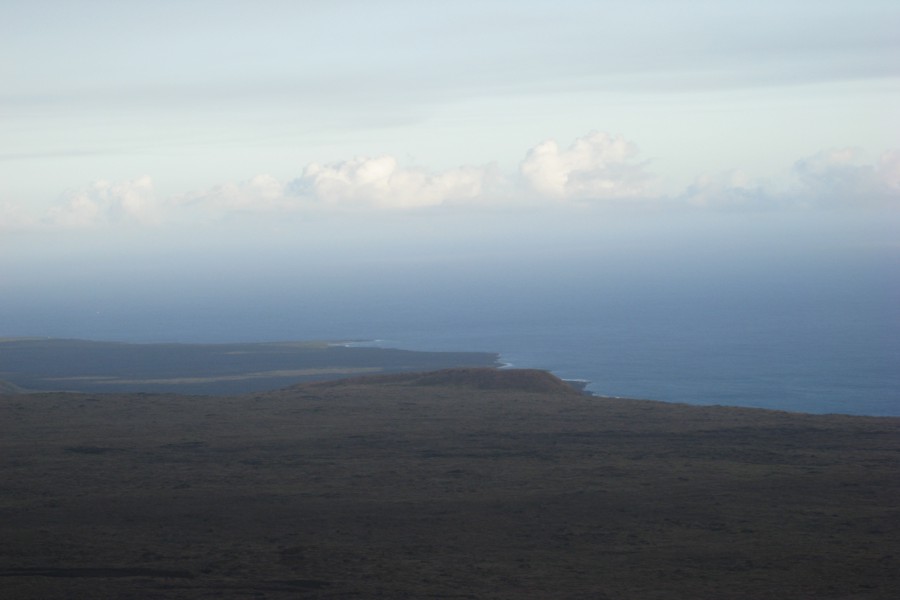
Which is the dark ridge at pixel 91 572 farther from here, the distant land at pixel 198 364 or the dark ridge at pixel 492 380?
the distant land at pixel 198 364

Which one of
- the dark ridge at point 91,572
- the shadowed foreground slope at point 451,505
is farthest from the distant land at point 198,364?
the dark ridge at point 91,572

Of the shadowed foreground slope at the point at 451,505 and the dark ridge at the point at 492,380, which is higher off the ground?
the dark ridge at the point at 492,380

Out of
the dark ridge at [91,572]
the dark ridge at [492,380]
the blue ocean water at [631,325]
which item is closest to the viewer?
the dark ridge at [91,572]

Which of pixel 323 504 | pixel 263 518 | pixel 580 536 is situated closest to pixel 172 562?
pixel 263 518

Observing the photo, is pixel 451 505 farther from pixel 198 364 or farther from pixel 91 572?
pixel 198 364

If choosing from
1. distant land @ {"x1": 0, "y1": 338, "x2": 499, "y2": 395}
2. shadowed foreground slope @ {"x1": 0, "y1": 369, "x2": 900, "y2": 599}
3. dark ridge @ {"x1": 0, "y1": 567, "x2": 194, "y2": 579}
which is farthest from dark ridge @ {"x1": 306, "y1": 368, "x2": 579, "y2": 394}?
dark ridge @ {"x1": 0, "y1": 567, "x2": 194, "y2": 579}

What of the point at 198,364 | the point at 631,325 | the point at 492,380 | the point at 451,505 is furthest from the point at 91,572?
the point at 631,325
